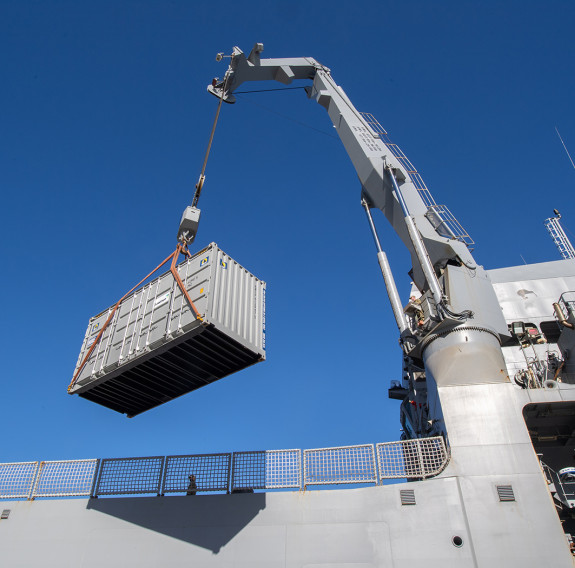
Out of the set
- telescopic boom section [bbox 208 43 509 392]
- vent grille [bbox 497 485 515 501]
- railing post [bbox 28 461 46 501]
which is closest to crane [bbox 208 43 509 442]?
telescopic boom section [bbox 208 43 509 392]

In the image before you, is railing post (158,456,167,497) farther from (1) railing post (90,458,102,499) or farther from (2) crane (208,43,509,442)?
(2) crane (208,43,509,442)

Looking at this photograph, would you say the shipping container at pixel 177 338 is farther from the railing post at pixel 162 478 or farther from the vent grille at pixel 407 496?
the vent grille at pixel 407 496

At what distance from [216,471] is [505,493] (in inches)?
256

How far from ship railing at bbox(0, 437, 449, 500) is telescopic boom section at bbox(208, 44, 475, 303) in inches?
165

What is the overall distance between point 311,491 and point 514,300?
368 inches

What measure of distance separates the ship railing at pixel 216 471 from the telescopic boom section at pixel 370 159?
4.20 meters

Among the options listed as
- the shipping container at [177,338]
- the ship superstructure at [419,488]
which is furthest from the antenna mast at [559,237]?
the shipping container at [177,338]

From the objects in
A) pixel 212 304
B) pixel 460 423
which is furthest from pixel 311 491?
pixel 212 304

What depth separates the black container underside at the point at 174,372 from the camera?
401 inches

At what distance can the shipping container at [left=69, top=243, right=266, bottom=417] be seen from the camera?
32.9 ft

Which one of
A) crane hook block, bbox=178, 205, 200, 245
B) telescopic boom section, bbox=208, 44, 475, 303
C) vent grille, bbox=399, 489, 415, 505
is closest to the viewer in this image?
vent grille, bbox=399, 489, 415, 505

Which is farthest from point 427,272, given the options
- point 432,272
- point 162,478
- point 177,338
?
point 162,478

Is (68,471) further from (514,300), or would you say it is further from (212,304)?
(514,300)

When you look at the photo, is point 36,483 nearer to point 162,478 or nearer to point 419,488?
point 162,478
